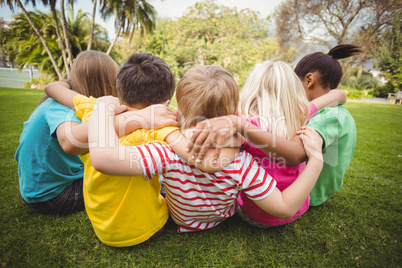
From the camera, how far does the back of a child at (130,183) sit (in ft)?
4.36

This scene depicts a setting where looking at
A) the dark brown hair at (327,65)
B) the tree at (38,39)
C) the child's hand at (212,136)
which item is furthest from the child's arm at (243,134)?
the tree at (38,39)

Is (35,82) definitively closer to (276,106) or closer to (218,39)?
(218,39)

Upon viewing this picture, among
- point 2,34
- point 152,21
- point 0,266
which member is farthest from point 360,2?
point 2,34

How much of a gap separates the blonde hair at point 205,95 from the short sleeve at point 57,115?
781 millimetres

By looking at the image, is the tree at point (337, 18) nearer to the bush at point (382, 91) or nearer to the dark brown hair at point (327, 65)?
the bush at point (382, 91)

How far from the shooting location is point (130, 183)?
4.47 feet

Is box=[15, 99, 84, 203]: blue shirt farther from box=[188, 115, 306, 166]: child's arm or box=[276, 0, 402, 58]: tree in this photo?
box=[276, 0, 402, 58]: tree

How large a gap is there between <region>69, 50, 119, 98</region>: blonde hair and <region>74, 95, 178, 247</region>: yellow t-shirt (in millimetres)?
389

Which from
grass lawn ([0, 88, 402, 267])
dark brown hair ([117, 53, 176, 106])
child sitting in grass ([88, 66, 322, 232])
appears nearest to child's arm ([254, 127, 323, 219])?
child sitting in grass ([88, 66, 322, 232])

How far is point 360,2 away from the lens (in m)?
20.6

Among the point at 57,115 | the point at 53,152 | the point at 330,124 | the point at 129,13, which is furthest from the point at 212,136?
the point at 129,13

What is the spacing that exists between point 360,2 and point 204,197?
28172 millimetres

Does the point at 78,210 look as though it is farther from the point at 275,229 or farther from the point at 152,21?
the point at 152,21

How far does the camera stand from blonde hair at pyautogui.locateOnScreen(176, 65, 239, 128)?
1.25 meters
